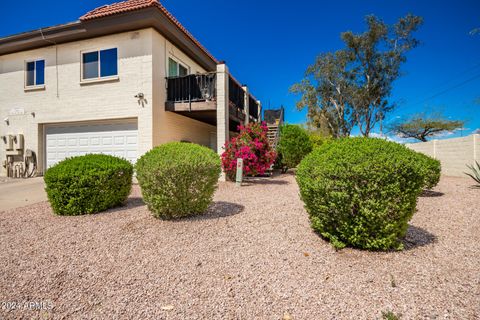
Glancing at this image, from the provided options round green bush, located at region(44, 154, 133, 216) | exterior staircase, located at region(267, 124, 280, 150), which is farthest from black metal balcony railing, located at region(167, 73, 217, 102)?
round green bush, located at region(44, 154, 133, 216)

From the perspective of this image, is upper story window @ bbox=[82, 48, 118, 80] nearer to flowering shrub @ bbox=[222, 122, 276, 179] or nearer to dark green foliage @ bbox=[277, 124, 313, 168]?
flowering shrub @ bbox=[222, 122, 276, 179]

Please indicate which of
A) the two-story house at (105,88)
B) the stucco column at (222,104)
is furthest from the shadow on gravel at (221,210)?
the two-story house at (105,88)

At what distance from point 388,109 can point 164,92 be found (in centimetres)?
2145

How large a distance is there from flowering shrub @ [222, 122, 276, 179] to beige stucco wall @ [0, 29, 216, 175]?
2831 millimetres

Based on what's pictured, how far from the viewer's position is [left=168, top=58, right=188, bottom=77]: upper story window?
1027cm

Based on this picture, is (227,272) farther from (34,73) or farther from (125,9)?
(34,73)

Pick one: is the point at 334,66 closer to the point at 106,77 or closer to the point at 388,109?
the point at 388,109

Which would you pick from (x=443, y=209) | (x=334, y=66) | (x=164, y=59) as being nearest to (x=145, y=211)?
(x=443, y=209)

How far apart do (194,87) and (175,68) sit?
1.82 m

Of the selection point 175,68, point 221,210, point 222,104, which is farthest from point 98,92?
point 221,210

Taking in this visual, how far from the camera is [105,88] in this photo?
961 cm

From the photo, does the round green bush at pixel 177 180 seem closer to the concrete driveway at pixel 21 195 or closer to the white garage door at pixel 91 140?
the concrete driveway at pixel 21 195

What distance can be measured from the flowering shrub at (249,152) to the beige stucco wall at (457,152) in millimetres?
8939

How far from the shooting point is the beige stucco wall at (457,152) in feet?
35.1
